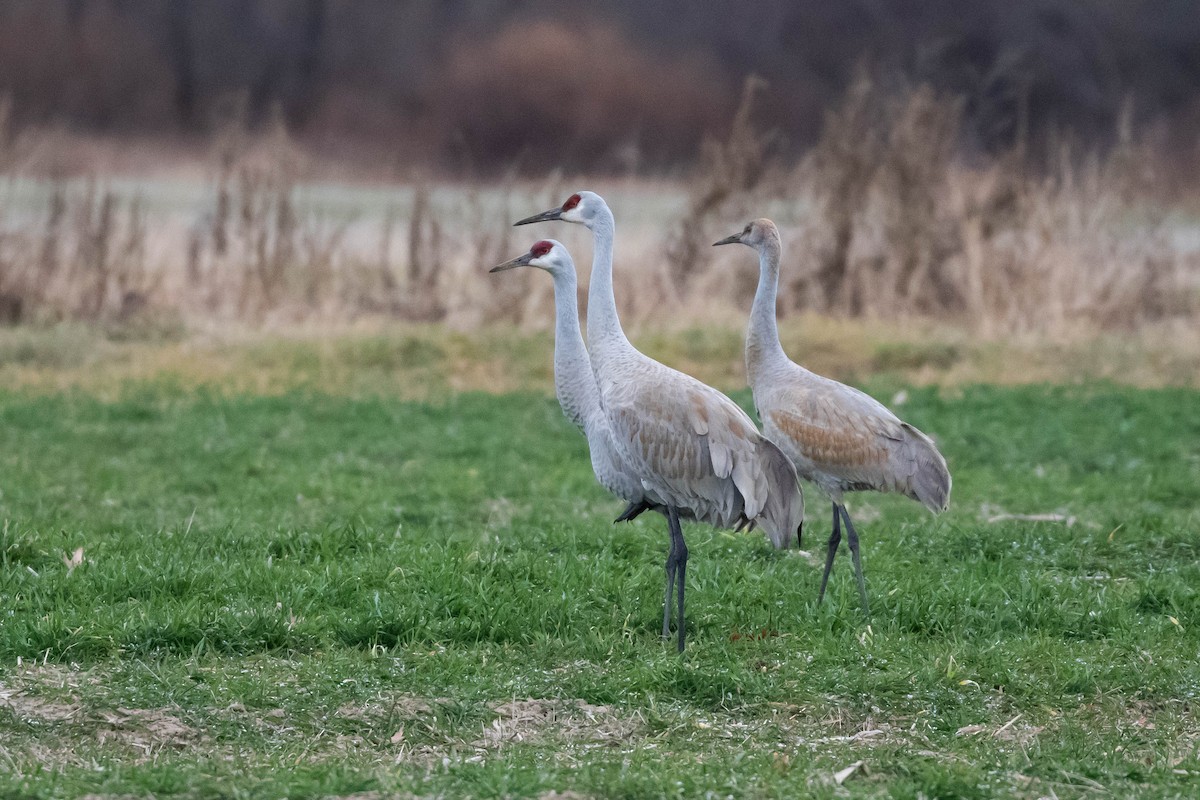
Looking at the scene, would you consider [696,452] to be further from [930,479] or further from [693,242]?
[693,242]

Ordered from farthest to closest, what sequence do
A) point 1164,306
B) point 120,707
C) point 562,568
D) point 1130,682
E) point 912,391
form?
1. point 1164,306
2. point 912,391
3. point 562,568
4. point 1130,682
5. point 120,707

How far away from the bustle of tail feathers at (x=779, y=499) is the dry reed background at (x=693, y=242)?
10.8 metres

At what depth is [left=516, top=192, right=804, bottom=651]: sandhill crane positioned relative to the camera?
5918mm

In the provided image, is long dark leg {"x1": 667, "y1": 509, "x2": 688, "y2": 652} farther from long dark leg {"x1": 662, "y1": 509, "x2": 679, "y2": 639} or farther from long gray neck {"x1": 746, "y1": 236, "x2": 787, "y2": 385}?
long gray neck {"x1": 746, "y1": 236, "x2": 787, "y2": 385}

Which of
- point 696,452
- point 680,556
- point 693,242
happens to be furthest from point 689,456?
point 693,242

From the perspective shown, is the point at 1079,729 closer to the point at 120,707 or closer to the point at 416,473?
the point at 120,707

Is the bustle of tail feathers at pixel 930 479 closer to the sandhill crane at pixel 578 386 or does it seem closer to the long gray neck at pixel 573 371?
the sandhill crane at pixel 578 386

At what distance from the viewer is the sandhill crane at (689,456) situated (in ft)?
19.4

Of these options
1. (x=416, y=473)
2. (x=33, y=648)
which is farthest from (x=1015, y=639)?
(x=416, y=473)

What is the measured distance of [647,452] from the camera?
5.93 meters

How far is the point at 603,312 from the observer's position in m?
6.39

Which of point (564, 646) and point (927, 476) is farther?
point (927, 476)

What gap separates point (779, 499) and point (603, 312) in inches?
44.0

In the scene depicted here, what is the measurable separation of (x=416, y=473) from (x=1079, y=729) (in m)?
6.15
